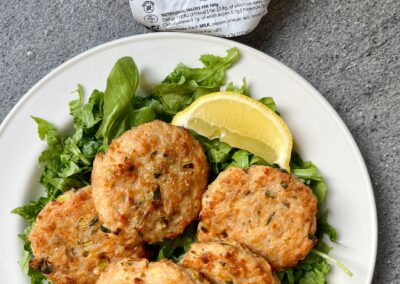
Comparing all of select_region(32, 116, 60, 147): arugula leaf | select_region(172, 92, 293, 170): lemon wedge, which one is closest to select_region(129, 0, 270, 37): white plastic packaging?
select_region(172, 92, 293, 170): lemon wedge

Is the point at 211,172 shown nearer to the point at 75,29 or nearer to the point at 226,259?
the point at 226,259

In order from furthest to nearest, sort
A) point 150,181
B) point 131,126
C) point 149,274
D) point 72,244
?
point 131,126 < point 72,244 < point 150,181 < point 149,274

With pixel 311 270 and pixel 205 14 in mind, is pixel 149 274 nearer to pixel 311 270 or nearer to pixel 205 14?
pixel 311 270

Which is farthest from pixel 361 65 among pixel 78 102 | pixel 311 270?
pixel 78 102

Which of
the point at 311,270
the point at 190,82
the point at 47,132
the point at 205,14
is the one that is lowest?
the point at 311,270

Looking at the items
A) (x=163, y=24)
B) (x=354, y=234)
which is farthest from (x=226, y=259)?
(x=163, y=24)

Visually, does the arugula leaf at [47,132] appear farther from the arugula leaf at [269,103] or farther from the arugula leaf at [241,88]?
the arugula leaf at [269,103]

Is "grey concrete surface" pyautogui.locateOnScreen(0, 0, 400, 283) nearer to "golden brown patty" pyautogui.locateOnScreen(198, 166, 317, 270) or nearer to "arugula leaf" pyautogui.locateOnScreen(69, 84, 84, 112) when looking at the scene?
"golden brown patty" pyautogui.locateOnScreen(198, 166, 317, 270)
